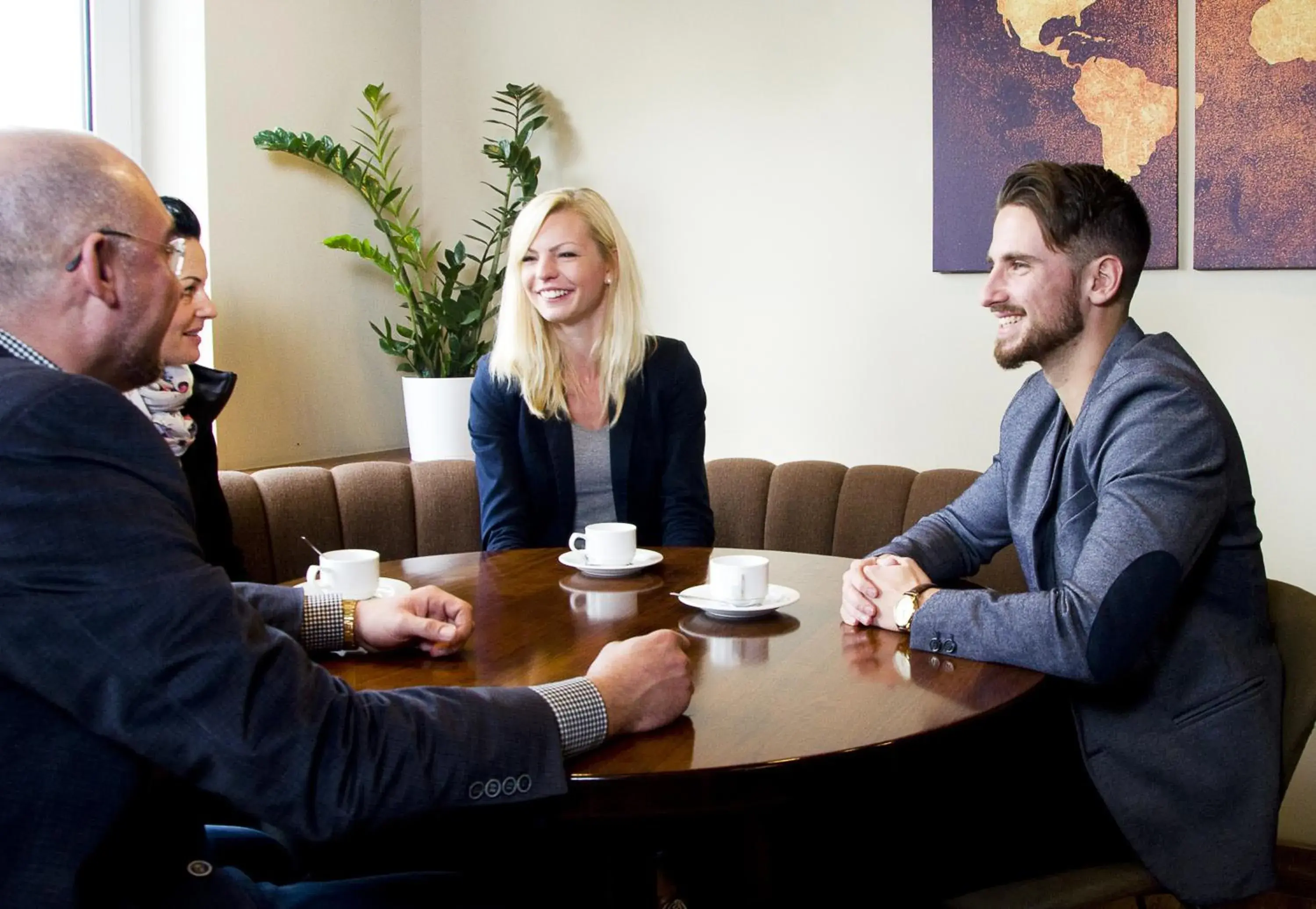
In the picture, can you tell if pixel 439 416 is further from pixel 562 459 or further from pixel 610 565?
pixel 610 565

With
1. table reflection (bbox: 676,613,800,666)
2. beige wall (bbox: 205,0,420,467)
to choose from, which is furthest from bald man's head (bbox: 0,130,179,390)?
beige wall (bbox: 205,0,420,467)

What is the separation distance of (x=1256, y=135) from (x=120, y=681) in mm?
2824

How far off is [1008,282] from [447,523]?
1.71 metres

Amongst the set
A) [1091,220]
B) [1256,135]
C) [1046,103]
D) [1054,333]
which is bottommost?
[1054,333]

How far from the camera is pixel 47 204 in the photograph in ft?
3.24

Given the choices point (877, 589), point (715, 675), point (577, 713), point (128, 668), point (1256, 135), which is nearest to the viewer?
point (128, 668)

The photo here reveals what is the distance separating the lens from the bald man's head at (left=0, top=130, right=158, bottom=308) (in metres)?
0.97

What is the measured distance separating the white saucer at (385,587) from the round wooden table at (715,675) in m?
0.09

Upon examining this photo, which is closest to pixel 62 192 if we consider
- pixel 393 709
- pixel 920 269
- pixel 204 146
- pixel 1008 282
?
pixel 393 709

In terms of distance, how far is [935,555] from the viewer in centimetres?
201

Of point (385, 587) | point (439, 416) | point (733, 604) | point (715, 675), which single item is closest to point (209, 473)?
point (385, 587)

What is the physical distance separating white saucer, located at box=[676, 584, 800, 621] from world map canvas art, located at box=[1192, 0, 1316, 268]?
1.79 meters

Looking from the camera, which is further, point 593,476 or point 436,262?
point 436,262

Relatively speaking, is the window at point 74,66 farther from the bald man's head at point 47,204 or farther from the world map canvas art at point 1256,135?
the world map canvas art at point 1256,135
